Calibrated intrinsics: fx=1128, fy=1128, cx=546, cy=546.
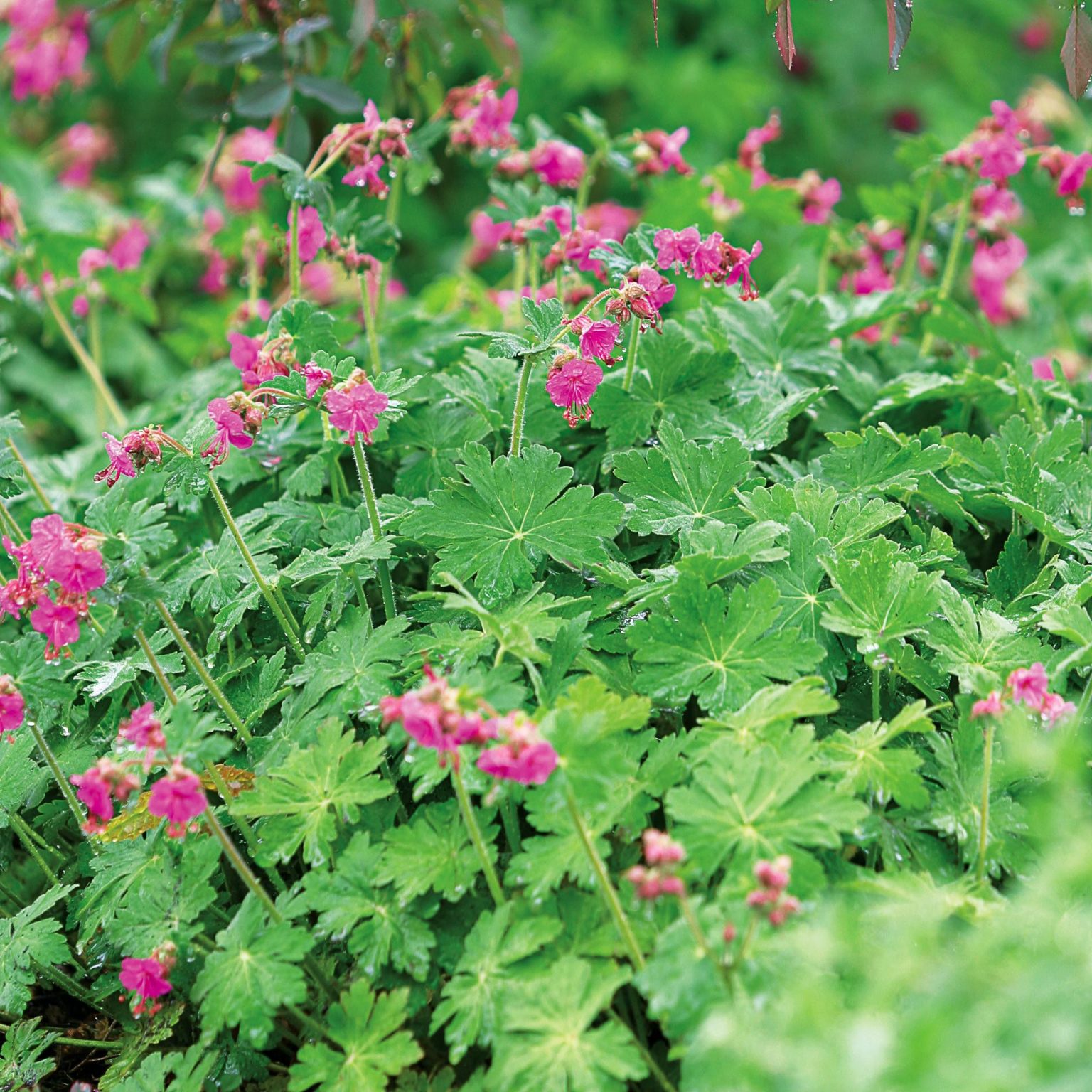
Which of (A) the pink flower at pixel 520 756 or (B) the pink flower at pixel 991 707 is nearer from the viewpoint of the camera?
(A) the pink flower at pixel 520 756

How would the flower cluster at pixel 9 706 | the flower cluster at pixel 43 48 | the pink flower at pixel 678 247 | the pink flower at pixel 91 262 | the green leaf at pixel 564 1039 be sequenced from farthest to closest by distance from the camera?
the flower cluster at pixel 43 48
the pink flower at pixel 91 262
the pink flower at pixel 678 247
the flower cluster at pixel 9 706
the green leaf at pixel 564 1039

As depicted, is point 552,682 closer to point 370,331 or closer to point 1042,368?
point 370,331

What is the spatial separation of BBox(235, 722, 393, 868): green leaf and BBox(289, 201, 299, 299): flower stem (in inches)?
34.4

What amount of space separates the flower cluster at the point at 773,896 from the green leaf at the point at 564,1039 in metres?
0.22

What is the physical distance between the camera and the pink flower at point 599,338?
1.42 m

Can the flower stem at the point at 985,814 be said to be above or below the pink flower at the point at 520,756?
below

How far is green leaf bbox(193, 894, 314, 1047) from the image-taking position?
123cm

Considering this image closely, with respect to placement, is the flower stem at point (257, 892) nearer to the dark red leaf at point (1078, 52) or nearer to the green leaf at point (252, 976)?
the green leaf at point (252, 976)

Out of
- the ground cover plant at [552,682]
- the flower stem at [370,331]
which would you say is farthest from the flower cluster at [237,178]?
the flower stem at [370,331]

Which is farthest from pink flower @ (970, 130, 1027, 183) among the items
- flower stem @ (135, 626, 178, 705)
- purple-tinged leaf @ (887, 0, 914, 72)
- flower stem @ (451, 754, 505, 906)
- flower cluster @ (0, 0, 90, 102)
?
flower cluster @ (0, 0, 90, 102)

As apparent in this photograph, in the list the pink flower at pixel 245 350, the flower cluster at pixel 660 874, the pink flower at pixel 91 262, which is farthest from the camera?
the pink flower at pixel 91 262

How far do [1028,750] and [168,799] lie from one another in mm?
821

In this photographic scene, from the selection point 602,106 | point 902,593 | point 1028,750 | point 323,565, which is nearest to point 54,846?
point 323,565

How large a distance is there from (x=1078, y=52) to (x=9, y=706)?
1676 mm
